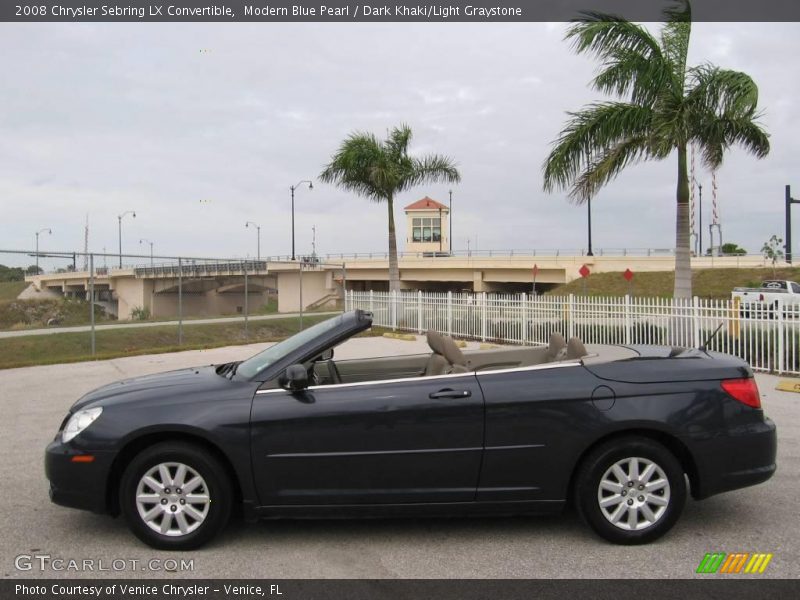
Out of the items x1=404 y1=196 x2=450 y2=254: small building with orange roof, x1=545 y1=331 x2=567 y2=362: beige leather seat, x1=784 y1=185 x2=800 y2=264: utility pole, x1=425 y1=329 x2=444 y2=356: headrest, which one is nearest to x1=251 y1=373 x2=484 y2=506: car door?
x1=425 y1=329 x2=444 y2=356: headrest

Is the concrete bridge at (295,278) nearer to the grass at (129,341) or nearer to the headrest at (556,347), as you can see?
the grass at (129,341)

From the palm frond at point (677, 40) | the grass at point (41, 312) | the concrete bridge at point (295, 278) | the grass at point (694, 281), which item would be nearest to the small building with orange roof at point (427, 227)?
the concrete bridge at point (295, 278)

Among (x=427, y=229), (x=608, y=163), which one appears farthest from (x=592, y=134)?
(x=427, y=229)

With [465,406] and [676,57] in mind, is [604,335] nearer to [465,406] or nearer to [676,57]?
[676,57]

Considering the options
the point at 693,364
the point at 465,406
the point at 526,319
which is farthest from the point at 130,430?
the point at 526,319

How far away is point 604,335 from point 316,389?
37.9 feet

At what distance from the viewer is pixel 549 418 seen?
4.02 meters

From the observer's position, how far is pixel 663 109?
1387cm

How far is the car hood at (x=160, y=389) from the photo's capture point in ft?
13.5

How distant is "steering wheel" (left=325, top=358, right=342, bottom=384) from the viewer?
470cm

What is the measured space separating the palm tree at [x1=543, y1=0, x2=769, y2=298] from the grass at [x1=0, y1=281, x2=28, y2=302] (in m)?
12.5

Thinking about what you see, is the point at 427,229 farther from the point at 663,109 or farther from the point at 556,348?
the point at 556,348
